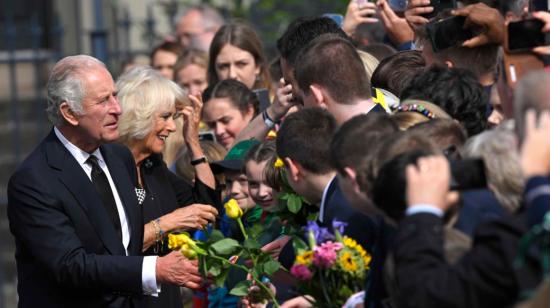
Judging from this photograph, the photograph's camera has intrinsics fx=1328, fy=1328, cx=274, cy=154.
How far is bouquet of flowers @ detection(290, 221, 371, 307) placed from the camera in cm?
425

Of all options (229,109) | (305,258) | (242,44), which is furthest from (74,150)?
(242,44)

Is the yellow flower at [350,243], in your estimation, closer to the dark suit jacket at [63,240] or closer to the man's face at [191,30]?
the dark suit jacket at [63,240]

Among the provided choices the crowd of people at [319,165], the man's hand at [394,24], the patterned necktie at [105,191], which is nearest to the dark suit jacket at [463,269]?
the crowd of people at [319,165]

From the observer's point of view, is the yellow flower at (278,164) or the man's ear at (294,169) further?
the yellow flower at (278,164)

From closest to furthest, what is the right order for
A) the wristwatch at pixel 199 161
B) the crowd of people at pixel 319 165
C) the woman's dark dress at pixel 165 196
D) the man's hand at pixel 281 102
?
the crowd of people at pixel 319 165 → the man's hand at pixel 281 102 → the woman's dark dress at pixel 165 196 → the wristwatch at pixel 199 161

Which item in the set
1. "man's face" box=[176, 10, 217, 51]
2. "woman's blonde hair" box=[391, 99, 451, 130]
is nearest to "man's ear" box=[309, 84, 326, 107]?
"woman's blonde hair" box=[391, 99, 451, 130]

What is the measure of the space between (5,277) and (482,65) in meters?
8.14

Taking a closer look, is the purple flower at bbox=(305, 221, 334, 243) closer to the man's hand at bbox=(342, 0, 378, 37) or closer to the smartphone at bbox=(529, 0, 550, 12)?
the smartphone at bbox=(529, 0, 550, 12)

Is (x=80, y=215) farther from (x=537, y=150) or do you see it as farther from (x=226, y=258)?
(x=537, y=150)

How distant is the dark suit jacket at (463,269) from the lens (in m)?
3.48

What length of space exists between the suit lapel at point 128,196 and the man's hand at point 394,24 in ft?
5.61

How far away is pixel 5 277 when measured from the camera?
12531mm

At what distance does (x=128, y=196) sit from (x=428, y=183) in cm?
260

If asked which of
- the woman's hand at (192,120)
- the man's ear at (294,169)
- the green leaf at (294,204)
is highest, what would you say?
the man's ear at (294,169)
